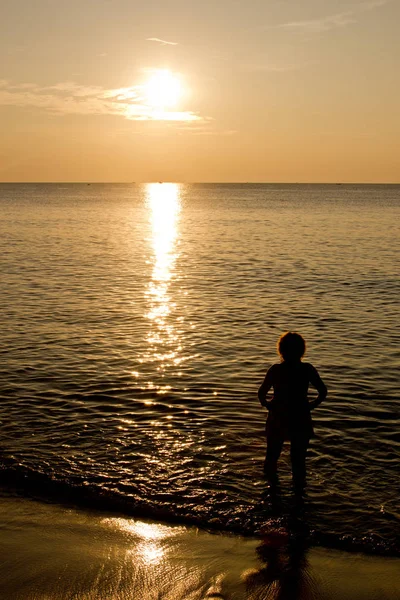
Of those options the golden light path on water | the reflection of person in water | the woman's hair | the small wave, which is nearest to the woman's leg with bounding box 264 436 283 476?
the reflection of person in water

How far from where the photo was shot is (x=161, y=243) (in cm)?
5309

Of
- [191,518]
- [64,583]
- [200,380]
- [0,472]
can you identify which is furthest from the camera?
[200,380]

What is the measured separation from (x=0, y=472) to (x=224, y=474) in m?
3.25

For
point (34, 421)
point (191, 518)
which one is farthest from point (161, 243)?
point (191, 518)

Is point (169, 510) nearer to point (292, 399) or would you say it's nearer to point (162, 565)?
point (162, 565)

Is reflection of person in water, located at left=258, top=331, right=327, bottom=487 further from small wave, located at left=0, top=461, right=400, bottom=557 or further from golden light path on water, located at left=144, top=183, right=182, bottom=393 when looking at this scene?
golden light path on water, located at left=144, top=183, right=182, bottom=393

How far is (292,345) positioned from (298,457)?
5.22ft

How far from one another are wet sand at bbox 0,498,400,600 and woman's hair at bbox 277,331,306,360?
215cm

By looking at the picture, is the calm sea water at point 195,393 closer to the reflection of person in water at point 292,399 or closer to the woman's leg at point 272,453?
the woman's leg at point 272,453

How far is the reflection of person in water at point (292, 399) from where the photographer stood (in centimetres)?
813

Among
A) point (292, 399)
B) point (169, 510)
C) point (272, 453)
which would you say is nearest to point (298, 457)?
point (272, 453)

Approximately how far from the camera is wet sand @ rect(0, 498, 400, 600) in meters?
6.43

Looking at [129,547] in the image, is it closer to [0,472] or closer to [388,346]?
[0,472]

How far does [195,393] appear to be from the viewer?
1362 cm
